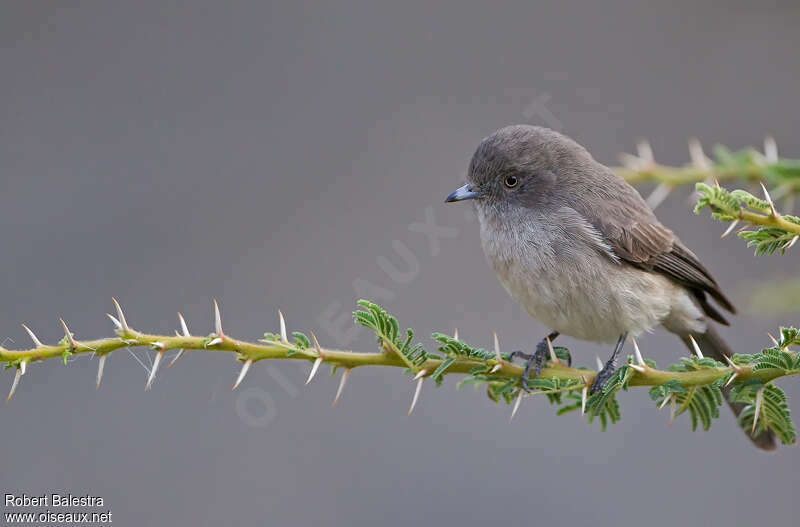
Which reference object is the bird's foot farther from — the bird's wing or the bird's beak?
Result: the bird's beak

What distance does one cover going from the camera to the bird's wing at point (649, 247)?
14.0 feet

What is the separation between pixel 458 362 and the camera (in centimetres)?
277

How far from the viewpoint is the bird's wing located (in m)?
4.25

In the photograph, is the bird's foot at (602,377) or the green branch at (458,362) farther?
the bird's foot at (602,377)

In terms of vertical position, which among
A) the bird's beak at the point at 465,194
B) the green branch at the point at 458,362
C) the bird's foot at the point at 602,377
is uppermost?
the bird's beak at the point at 465,194

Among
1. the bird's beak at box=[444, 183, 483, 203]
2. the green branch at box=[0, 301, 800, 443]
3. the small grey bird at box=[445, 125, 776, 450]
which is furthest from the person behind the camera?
the bird's beak at box=[444, 183, 483, 203]

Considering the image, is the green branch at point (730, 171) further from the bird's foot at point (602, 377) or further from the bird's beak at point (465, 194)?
the bird's beak at point (465, 194)

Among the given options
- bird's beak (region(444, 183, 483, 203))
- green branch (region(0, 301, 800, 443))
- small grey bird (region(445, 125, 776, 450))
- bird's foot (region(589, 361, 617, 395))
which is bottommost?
green branch (region(0, 301, 800, 443))

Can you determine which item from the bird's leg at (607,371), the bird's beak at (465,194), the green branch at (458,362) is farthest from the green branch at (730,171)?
the bird's beak at (465,194)

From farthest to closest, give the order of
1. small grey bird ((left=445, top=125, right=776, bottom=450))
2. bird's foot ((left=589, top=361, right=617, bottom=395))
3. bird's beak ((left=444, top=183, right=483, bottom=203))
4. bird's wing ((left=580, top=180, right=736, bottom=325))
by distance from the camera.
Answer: bird's beak ((left=444, top=183, right=483, bottom=203)), bird's wing ((left=580, top=180, right=736, bottom=325)), small grey bird ((left=445, top=125, right=776, bottom=450)), bird's foot ((left=589, top=361, right=617, bottom=395))

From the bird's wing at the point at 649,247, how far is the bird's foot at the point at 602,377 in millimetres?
680

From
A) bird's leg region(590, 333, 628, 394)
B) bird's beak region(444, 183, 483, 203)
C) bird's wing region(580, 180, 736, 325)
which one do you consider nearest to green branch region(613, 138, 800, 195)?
bird's leg region(590, 333, 628, 394)

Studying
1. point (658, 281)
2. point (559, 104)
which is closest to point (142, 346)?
point (658, 281)

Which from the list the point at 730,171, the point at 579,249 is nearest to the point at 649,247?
the point at 579,249
